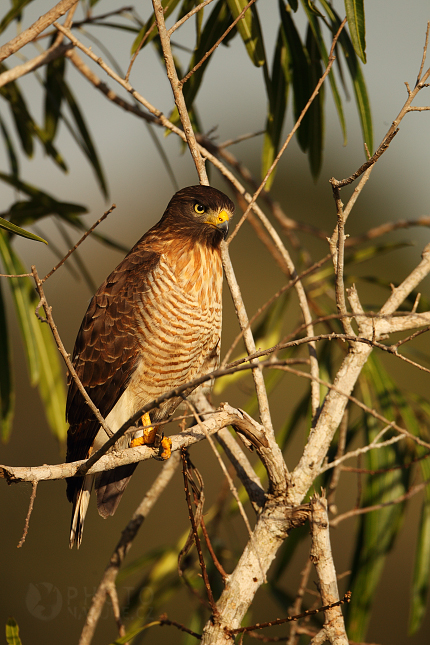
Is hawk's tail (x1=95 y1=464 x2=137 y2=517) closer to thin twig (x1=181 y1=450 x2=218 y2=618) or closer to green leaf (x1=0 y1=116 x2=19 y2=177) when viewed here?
thin twig (x1=181 y1=450 x2=218 y2=618)

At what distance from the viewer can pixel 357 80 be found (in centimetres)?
251

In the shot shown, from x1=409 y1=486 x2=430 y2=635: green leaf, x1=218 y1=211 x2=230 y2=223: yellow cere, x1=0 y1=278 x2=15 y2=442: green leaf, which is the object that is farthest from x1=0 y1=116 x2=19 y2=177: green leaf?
x1=409 y1=486 x2=430 y2=635: green leaf

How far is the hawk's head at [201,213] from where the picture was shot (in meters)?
2.63

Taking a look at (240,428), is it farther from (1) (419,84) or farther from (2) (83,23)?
(2) (83,23)

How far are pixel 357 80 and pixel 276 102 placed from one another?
461mm

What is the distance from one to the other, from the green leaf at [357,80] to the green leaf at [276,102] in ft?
1.26

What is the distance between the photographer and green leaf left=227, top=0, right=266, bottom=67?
2436 mm

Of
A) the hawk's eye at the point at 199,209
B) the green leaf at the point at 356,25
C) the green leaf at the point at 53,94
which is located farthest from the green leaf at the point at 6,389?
the green leaf at the point at 356,25

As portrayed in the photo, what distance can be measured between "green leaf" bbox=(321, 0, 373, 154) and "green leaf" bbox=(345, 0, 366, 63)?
0.30 m

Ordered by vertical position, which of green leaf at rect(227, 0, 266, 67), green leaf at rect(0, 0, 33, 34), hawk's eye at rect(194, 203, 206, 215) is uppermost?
green leaf at rect(0, 0, 33, 34)

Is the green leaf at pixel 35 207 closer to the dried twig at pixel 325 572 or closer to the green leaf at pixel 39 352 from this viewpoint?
the green leaf at pixel 39 352

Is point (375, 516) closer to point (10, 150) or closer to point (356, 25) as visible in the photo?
point (356, 25)

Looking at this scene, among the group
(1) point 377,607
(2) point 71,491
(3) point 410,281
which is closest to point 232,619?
(2) point 71,491

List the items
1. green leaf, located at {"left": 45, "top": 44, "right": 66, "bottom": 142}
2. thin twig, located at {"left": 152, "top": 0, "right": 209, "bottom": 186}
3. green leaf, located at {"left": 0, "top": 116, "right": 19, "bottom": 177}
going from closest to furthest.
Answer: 1. thin twig, located at {"left": 152, "top": 0, "right": 209, "bottom": 186}
2. green leaf, located at {"left": 0, "top": 116, "right": 19, "bottom": 177}
3. green leaf, located at {"left": 45, "top": 44, "right": 66, "bottom": 142}
